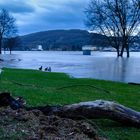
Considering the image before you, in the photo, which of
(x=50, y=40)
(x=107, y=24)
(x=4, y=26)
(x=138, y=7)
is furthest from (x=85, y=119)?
(x=50, y=40)

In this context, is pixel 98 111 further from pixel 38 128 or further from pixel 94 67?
pixel 94 67

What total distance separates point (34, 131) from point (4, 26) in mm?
90502

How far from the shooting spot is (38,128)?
18.9 ft

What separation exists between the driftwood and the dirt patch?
73 centimetres

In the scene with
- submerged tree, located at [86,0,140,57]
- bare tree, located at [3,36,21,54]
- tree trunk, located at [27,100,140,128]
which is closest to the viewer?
tree trunk, located at [27,100,140,128]

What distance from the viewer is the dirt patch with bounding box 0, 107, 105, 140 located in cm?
536

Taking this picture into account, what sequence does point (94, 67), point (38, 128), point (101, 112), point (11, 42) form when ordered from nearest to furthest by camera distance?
point (38, 128), point (101, 112), point (94, 67), point (11, 42)

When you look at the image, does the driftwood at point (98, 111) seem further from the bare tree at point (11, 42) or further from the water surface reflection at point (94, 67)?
the bare tree at point (11, 42)

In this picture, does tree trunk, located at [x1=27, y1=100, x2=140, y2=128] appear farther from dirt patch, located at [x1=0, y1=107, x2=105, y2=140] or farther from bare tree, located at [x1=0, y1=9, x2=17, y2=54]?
bare tree, located at [x1=0, y1=9, x2=17, y2=54]

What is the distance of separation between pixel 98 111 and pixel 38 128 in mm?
1751

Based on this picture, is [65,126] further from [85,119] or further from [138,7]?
[138,7]

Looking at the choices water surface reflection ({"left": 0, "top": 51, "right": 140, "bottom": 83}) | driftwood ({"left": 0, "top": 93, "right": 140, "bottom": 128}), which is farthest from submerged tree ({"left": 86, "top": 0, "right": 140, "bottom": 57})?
driftwood ({"left": 0, "top": 93, "right": 140, "bottom": 128})

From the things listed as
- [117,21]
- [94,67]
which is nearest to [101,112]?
[94,67]

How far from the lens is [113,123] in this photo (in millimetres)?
7547
